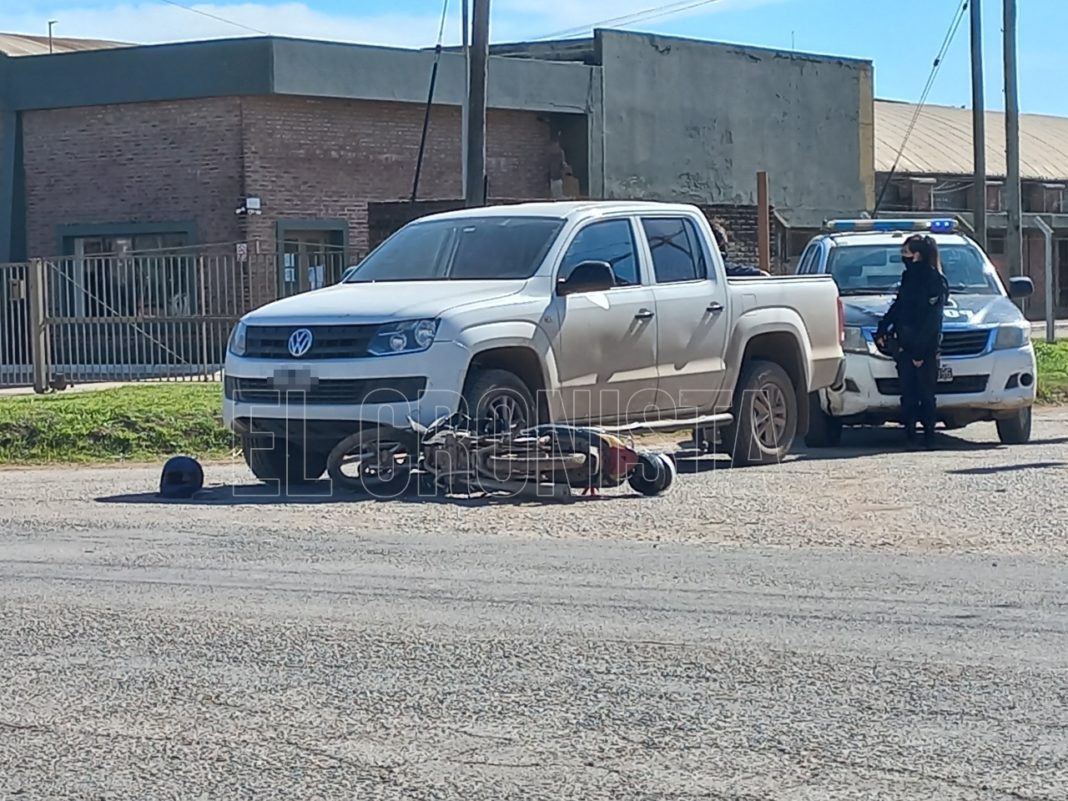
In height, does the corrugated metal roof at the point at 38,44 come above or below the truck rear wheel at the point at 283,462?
above

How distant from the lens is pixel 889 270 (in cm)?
1691

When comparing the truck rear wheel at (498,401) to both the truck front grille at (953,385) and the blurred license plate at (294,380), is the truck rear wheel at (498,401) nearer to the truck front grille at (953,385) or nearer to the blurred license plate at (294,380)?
the blurred license plate at (294,380)

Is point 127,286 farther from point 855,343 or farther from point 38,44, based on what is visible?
point 38,44

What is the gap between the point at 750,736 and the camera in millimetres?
5898

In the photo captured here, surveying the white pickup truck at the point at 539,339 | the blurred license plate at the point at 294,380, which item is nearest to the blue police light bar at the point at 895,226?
the white pickup truck at the point at 539,339

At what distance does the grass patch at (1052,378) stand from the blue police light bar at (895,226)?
4090 millimetres

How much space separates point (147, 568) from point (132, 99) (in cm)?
2065

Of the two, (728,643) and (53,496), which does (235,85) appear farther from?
(728,643)

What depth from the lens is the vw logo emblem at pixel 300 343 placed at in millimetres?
11742

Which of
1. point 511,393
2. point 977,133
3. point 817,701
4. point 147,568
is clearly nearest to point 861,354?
point 511,393

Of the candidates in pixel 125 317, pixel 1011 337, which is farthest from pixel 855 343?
pixel 125 317

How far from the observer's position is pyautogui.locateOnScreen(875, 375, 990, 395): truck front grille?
15461 millimetres

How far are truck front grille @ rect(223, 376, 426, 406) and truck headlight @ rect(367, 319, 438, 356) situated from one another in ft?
0.61

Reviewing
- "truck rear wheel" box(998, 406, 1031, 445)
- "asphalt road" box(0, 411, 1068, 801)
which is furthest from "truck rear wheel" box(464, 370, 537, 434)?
"truck rear wheel" box(998, 406, 1031, 445)
